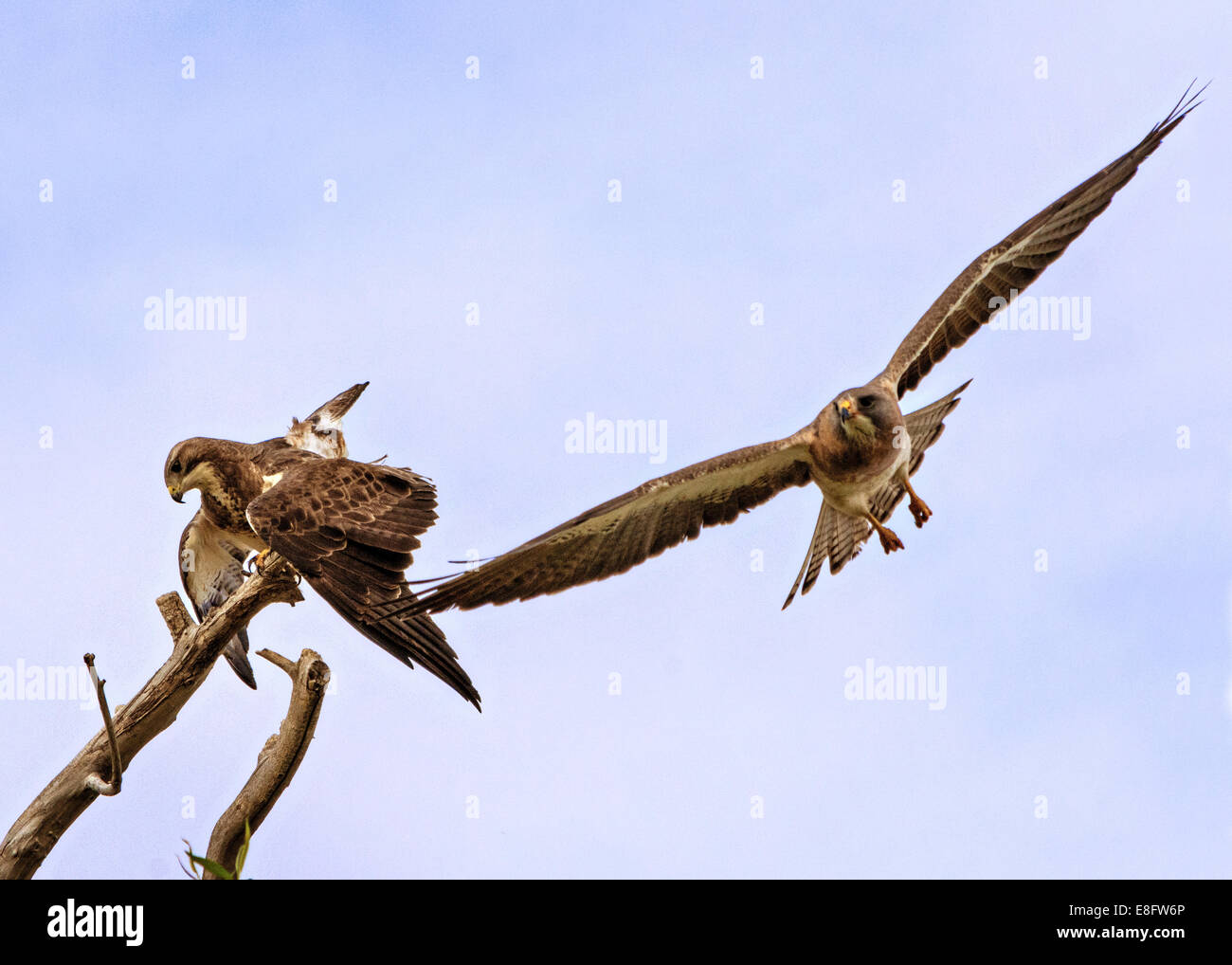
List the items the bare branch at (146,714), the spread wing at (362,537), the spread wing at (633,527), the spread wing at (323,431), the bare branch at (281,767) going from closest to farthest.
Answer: the spread wing at (633,527) < the spread wing at (362,537) < the bare branch at (281,767) < the bare branch at (146,714) < the spread wing at (323,431)

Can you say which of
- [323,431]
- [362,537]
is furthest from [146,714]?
[323,431]

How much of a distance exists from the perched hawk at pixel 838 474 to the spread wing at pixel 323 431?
8.69 feet

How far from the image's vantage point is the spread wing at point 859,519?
24.4 feet

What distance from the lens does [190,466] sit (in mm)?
8547

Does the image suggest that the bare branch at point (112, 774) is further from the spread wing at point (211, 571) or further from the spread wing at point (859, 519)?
the spread wing at point (859, 519)

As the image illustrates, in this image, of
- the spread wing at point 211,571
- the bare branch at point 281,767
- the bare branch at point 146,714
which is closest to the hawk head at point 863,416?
the bare branch at point 281,767

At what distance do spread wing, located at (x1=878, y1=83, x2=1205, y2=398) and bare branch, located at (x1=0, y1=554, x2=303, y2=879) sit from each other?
424cm

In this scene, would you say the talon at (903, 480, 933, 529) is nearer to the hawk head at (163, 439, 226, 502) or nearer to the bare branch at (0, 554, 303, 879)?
the bare branch at (0, 554, 303, 879)

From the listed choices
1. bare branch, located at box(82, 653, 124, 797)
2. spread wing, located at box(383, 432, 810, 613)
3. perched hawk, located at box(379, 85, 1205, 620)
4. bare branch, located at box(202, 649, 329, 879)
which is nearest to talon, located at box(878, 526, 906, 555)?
perched hawk, located at box(379, 85, 1205, 620)

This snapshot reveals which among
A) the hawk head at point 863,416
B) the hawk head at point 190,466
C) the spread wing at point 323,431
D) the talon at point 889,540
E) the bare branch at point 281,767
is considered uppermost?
the spread wing at point 323,431

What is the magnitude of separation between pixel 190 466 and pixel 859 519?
178 inches
